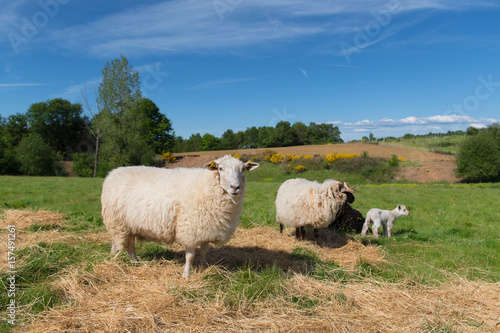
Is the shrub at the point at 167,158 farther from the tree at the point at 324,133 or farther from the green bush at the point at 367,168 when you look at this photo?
the tree at the point at 324,133

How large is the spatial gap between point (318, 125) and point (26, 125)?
195 ft

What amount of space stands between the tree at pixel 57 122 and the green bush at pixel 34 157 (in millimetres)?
13812

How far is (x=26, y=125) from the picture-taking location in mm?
54531

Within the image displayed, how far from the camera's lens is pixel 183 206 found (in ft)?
17.8

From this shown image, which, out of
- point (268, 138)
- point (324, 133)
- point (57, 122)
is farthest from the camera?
point (324, 133)

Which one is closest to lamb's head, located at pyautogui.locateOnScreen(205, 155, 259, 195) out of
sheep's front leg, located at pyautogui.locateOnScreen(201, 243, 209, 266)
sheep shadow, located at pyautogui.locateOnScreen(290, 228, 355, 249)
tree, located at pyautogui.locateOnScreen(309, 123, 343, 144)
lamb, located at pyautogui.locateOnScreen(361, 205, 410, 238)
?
sheep's front leg, located at pyautogui.locateOnScreen(201, 243, 209, 266)

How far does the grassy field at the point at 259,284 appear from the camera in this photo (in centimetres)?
397

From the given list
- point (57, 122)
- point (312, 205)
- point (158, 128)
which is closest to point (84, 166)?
point (158, 128)

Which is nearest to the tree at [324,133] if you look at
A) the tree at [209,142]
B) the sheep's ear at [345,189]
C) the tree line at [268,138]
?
the tree line at [268,138]

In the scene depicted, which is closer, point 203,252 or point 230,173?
point 230,173

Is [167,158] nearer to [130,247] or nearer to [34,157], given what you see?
[34,157]

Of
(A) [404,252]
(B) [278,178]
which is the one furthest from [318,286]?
(B) [278,178]

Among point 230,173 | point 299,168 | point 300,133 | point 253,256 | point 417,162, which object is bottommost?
point 253,256

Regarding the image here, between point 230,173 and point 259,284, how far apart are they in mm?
1866
